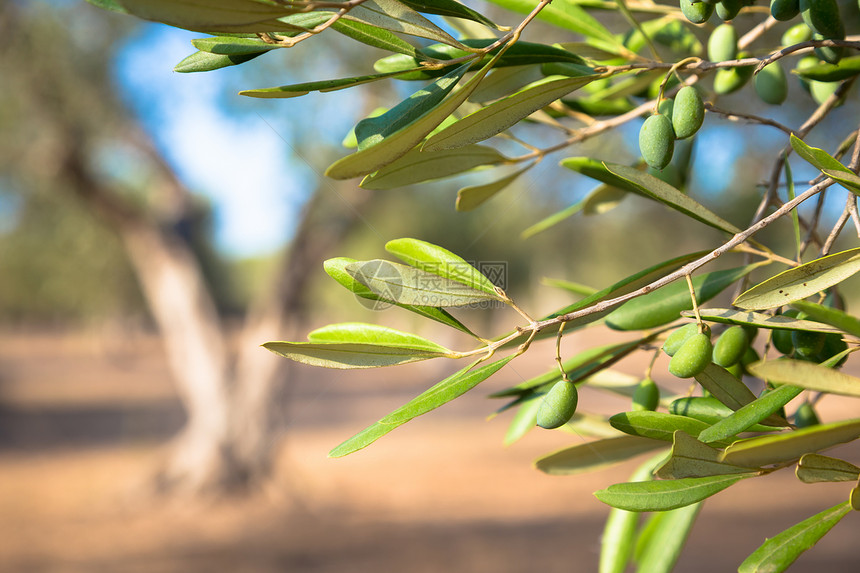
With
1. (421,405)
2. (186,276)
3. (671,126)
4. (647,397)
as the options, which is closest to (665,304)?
(647,397)

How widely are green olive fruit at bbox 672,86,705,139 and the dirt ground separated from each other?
1.89 metres

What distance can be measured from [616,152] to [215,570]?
14.2ft

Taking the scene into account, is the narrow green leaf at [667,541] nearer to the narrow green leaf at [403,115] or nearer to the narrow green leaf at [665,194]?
the narrow green leaf at [665,194]

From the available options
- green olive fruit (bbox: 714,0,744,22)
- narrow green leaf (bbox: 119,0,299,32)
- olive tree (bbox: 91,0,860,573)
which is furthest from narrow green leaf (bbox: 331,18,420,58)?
green olive fruit (bbox: 714,0,744,22)

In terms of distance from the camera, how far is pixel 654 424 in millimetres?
533

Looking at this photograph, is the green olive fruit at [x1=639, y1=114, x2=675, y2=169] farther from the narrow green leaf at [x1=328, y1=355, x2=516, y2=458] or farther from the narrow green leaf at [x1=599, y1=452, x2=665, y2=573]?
the narrow green leaf at [x1=599, y1=452, x2=665, y2=573]

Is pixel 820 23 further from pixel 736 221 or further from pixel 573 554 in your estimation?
pixel 573 554

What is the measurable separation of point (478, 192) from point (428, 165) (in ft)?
0.54

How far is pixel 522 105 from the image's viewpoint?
1.79ft

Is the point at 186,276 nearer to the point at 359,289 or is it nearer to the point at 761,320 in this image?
the point at 359,289

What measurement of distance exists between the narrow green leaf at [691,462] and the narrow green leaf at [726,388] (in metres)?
0.06

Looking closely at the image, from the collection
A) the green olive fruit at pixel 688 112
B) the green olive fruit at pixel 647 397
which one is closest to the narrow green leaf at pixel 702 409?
the green olive fruit at pixel 647 397

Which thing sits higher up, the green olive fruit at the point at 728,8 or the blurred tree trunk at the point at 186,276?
the green olive fruit at the point at 728,8

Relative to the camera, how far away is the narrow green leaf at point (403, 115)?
1.63 feet
